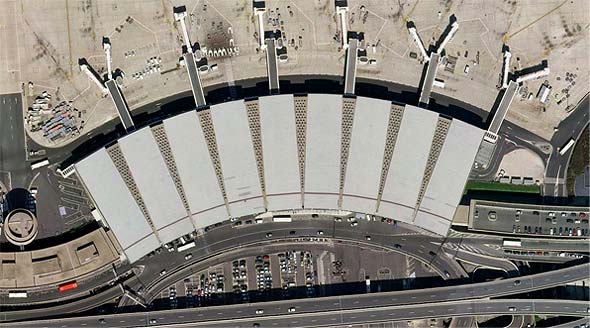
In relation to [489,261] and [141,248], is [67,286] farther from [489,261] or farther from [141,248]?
[489,261]

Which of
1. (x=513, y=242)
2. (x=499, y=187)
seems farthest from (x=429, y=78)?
(x=513, y=242)

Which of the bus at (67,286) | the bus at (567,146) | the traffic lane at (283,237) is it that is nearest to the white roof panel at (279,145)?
the traffic lane at (283,237)

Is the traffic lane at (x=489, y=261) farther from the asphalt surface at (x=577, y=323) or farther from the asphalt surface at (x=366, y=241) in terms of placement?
the asphalt surface at (x=577, y=323)

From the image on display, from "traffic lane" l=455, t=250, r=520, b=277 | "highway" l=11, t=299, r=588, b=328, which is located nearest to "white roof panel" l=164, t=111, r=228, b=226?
"highway" l=11, t=299, r=588, b=328

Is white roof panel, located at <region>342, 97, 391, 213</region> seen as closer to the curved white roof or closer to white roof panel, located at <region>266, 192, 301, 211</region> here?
the curved white roof

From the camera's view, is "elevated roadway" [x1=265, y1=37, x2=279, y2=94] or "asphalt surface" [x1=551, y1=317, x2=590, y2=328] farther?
"asphalt surface" [x1=551, y1=317, x2=590, y2=328]

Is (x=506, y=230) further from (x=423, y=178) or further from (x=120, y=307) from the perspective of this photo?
(x=120, y=307)
